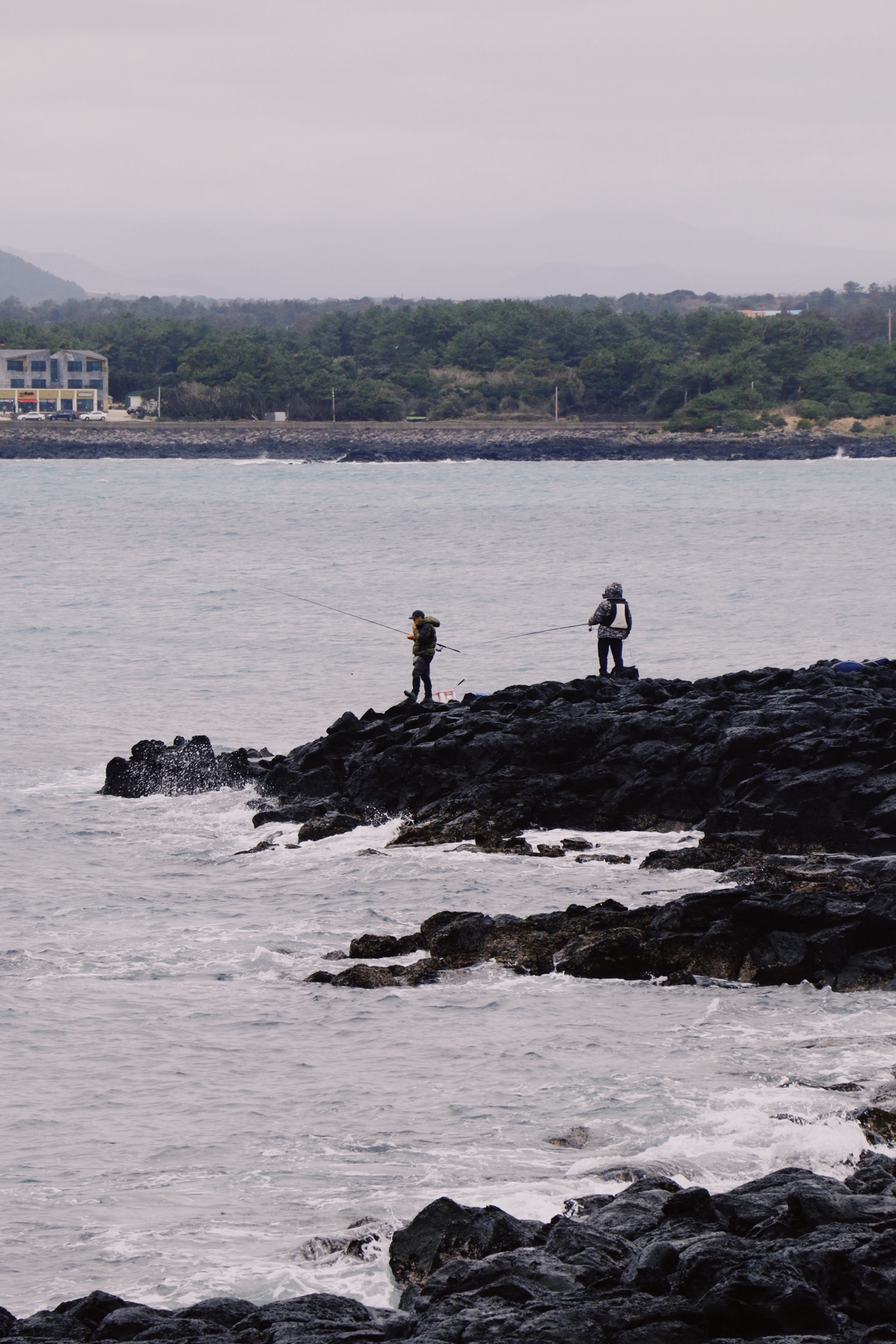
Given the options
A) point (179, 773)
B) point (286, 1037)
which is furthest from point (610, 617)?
point (286, 1037)

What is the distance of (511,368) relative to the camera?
129 m

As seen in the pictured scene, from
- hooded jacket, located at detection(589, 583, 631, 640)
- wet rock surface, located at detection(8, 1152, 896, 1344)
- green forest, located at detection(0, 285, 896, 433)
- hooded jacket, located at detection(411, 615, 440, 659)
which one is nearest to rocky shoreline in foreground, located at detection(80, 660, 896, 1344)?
wet rock surface, located at detection(8, 1152, 896, 1344)

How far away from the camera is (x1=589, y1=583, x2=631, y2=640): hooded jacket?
64.4 ft

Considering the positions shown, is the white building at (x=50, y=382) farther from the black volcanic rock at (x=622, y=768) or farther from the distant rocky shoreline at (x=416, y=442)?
the black volcanic rock at (x=622, y=768)

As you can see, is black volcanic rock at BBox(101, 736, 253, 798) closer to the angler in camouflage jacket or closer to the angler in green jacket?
the angler in green jacket

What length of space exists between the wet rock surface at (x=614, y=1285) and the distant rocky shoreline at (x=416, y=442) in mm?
99341

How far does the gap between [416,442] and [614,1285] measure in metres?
110

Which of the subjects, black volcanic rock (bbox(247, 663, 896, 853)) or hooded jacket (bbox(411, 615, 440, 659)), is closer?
black volcanic rock (bbox(247, 663, 896, 853))

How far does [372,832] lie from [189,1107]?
6.23 metres

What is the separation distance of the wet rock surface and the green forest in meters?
111

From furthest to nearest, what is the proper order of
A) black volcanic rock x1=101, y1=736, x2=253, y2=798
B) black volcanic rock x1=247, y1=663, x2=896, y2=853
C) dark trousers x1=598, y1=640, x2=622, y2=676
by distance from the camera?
dark trousers x1=598, y1=640, x2=622, y2=676 < black volcanic rock x1=101, y1=736, x2=253, y2=798 < black volcanic rock x1=247, y1=663, x2=896, y2=853

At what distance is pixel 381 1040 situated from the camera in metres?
10.2

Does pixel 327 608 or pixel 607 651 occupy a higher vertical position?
pixel 607 651

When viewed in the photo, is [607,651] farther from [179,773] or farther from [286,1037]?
[286,1037]
